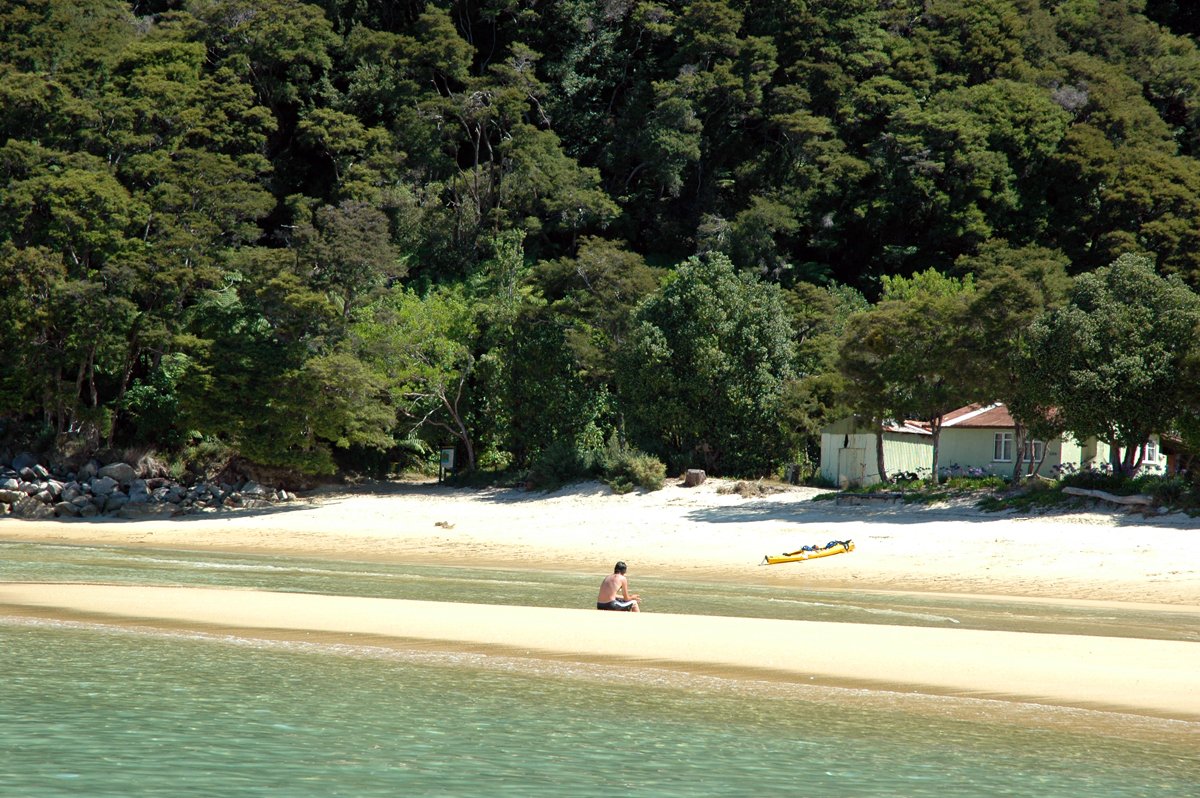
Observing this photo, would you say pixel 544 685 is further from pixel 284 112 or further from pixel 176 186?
pixel 284 112

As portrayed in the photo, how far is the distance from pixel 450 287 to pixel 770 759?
45.3m

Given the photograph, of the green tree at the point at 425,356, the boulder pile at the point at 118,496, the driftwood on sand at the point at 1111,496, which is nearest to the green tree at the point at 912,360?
the driftwood on sand at the point at 1111,496

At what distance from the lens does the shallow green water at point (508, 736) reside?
933 centimetres

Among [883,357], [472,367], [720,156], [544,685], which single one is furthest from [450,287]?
[544,685]

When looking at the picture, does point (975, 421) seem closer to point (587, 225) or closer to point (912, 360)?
point (912, 360)

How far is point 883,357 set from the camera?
34469 millimetres

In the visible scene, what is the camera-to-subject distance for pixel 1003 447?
41.4 m

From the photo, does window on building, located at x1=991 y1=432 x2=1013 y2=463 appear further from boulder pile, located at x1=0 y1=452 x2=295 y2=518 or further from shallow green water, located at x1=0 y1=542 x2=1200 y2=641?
boulder pile, located at x1=0 y1=452 x2=295 y2=518

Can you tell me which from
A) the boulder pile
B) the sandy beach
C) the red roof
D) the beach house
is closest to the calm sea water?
the sandy beach

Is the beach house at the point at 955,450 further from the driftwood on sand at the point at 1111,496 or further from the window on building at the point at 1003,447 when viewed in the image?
the driftwood on sand at the point at 1111,496

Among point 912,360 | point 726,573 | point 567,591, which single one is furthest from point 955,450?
point 567,591

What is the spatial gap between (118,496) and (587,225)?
29.0m

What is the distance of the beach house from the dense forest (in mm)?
1232

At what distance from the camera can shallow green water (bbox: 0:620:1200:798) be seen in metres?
9.33
